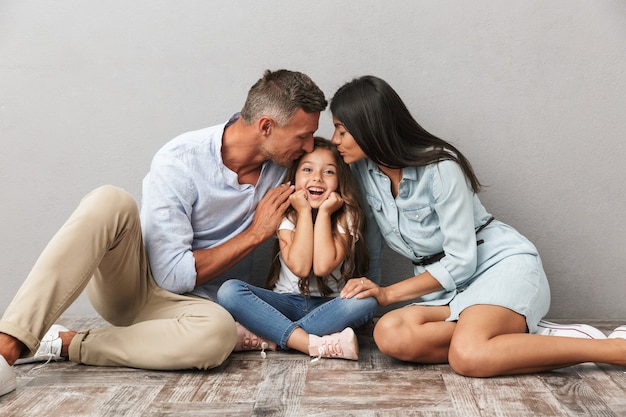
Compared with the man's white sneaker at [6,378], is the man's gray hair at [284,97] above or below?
above

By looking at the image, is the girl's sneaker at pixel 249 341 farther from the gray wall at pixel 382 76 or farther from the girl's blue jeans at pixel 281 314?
the gray wall at pixel 382 76

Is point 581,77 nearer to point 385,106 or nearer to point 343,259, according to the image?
point 385,106

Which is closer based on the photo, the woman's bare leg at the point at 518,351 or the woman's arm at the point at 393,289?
the woman's bare leg at the point at 518,351

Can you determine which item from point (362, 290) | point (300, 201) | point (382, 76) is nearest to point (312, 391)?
point (362, 290)

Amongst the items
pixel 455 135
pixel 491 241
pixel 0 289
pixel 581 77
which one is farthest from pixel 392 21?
pixel 0 289

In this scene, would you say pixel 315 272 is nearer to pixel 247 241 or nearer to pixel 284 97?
pixel 247 241

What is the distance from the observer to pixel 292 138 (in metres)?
2.28

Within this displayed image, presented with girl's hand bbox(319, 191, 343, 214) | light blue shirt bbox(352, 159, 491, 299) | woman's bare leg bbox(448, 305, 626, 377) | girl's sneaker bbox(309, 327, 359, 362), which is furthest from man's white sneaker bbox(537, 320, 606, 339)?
girl's hand bbox(319, 191, 343, 214)

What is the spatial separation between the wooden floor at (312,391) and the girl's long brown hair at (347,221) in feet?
1.00

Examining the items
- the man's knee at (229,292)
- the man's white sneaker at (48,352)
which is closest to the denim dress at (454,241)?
the man's knee at (229,292)

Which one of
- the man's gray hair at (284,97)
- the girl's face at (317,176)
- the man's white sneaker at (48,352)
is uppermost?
the man's gray hair at (284,97)

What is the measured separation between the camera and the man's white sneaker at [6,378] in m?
1.76

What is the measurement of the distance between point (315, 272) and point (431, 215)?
393 mm

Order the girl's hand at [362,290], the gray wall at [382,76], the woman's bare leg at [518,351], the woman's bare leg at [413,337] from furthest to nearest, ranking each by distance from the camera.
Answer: the gray wall at [382,76], the girl's hand at [362,290], the woman's bare leg at [413,337], the woman's bare leg at [518,351]
